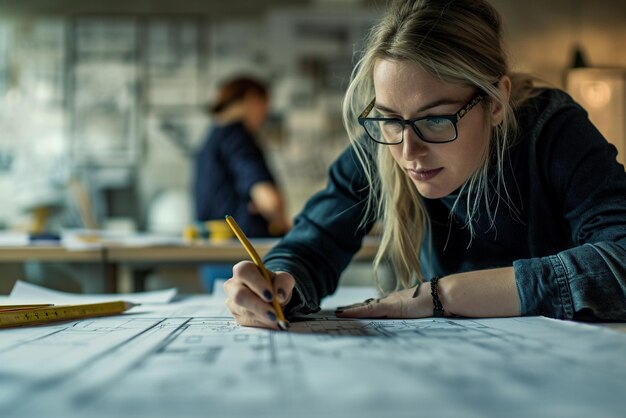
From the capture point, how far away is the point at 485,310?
0.89 meters

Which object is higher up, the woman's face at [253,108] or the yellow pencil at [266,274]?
the woman's face at [253,108]

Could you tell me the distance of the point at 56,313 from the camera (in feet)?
3.05

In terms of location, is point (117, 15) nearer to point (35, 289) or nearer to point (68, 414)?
point (35, 289)

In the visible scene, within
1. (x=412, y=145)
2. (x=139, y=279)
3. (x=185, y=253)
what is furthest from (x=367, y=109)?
(x=139, y=279)

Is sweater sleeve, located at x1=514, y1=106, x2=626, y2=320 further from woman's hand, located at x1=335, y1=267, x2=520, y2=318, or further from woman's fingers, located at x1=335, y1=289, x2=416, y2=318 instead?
woman's fingers, located at x1=335, y1=289, x2=416, y2=318

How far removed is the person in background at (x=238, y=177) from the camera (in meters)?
2.52

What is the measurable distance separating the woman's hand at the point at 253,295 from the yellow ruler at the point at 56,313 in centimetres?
25

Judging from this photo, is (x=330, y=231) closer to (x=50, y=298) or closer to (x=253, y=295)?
(x=253, y=295)

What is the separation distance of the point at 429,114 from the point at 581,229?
0.97ft

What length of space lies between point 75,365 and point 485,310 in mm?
554

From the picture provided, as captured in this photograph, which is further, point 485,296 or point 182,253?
point 182,253

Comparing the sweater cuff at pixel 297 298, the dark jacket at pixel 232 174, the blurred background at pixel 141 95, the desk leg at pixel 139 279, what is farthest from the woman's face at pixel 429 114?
the blurred background at pixel 141 95

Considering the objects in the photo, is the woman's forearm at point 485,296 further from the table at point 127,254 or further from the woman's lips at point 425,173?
the table at point 127,254

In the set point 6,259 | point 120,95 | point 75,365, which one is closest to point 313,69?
point 120,95
